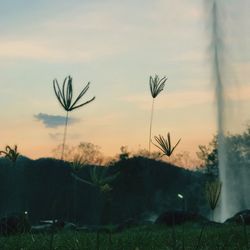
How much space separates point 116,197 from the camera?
53.7 m

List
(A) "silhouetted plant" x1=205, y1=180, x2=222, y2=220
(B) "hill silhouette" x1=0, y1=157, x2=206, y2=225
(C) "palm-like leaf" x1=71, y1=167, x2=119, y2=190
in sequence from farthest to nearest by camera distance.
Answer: (B) "hill silhouette" x1=0, y1=157, x2=206, y2=225 < (A) "silhouetted plant" x1=205, y1=180, x2=222, y2=220 < (C) "palm-like leaf" x1=71, y1=167, x2=119, y2=190

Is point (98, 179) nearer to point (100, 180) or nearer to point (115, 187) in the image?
point (100, 180)

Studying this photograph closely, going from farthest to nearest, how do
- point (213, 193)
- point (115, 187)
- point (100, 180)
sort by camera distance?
point (115, 187)
point (213, 193)
point (100, 180)

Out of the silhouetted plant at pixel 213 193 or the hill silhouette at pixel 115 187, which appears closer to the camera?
the silhouetted plant at pixel 213 193

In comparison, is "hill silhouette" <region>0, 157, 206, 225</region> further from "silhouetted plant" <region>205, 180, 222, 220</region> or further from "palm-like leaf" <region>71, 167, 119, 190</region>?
"palm-like leaf" <region>71, 167, 119, 190</region>

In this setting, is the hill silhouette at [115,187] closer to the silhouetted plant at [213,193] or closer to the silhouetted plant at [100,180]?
the silhouetted plant at [213,193]

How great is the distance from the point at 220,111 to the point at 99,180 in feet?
107

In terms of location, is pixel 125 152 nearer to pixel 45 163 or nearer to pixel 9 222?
pixel 45 163

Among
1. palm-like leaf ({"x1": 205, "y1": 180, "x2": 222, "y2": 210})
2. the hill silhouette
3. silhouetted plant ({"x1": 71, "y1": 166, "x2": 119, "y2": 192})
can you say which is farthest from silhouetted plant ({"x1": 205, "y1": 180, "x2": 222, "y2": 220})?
the hill silhouette

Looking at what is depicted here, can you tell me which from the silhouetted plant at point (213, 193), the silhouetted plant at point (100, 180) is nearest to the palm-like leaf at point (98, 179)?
the silhouetted plant at point (100, 180)

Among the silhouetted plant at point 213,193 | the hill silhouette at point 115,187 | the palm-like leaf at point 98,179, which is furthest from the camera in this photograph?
the hill silhouette at point 115,187

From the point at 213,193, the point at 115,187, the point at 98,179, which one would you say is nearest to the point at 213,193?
the point at 213,193

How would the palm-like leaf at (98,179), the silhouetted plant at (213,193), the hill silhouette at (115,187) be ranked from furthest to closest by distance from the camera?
the hill silhouette at (115,187) < the silhouetted plant at (213,193) < the palm-like leaf at (98,179)

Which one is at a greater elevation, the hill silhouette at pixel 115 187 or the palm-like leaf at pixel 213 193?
the hill silhouette at pixel 115 187
